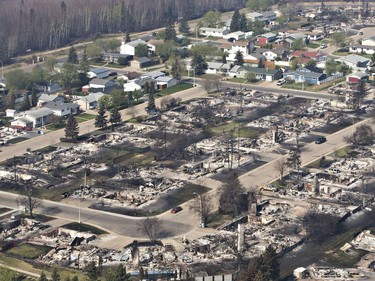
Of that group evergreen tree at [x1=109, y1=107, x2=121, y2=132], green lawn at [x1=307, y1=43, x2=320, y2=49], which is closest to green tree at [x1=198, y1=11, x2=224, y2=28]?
green lawn at [x1=307, y1=43, x2=320, y2=49]

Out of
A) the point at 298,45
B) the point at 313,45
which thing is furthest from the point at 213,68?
the point at 313,45

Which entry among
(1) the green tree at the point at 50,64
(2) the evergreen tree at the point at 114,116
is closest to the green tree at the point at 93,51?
(1) the green tree at the point at 50,64

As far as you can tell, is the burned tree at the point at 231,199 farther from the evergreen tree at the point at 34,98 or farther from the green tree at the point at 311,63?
the green tree at the point at 311,63

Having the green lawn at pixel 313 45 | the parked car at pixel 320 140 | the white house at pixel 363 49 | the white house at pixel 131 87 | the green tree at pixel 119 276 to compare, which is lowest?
the green lawn at pixel 313 45

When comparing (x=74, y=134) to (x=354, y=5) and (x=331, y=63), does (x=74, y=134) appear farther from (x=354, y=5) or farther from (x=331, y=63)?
(x=354, y=5)

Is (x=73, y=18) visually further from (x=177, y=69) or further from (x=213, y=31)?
(x=177, y=69)
